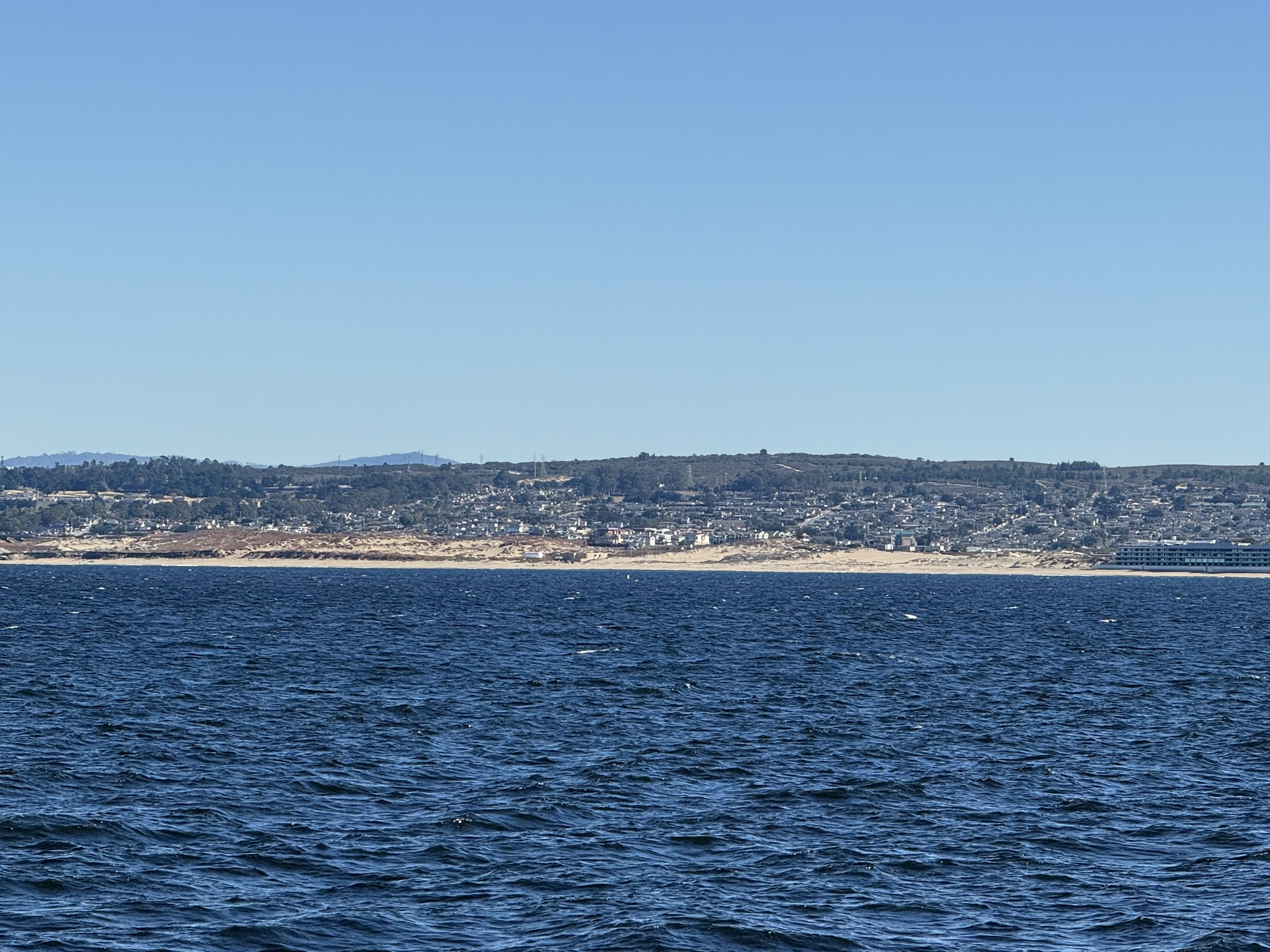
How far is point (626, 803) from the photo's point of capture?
39125 mm

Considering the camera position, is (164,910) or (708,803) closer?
(164,910)

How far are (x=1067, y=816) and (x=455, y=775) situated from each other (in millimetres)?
15676

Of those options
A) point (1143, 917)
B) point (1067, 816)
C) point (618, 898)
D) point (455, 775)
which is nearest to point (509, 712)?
point (455, 775)

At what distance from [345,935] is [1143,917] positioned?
14.0m

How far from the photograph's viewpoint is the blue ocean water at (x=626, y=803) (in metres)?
28.3

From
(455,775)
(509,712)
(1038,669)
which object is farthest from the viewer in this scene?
(1038,669)

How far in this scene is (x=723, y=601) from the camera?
570 feet

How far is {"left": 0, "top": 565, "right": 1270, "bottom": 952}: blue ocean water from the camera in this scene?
28.3 meters

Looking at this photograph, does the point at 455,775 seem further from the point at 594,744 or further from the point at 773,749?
the point at 773,749

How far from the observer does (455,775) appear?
42.8 metres

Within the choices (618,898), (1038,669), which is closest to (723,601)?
(1038,669)

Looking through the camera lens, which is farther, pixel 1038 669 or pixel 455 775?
pixel 1038 669

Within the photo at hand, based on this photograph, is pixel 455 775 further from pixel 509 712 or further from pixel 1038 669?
pixel 1038 669

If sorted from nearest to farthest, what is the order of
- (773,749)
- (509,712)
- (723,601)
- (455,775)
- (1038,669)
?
(455,775) → (773,749) → (509,712) → (1038,669) → (723,601)
